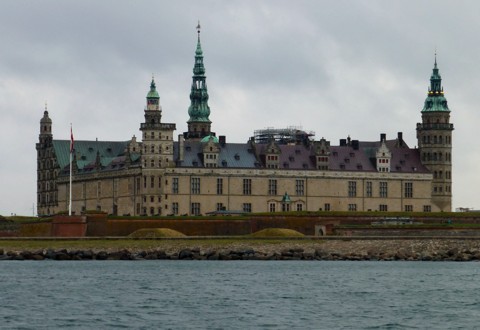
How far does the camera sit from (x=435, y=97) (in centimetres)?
17038

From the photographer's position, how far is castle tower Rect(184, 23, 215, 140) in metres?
175

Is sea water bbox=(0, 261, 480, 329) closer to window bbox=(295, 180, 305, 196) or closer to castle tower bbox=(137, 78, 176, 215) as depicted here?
castle tower bbox=(137, 78, 176, 215)

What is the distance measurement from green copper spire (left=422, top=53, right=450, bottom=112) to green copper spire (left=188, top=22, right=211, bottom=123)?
2495 centimetres

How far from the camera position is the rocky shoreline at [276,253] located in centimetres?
10844

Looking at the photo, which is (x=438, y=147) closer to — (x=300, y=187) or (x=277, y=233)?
(x=300, y=187)

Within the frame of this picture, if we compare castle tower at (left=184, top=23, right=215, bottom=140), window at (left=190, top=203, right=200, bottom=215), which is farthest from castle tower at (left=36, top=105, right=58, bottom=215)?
window at (left=190, top=203, right=200, bottom=215)

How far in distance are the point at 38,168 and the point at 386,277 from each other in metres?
99.7

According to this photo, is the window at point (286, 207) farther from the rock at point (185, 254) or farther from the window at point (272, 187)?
the rock at point (185, 254)

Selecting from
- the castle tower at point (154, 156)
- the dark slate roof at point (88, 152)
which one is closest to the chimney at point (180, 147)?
the castle tower at point (154, 156)

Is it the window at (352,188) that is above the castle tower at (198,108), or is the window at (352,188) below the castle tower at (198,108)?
below

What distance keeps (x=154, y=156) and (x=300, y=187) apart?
16635 mm

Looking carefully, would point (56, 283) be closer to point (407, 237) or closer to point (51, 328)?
point (51, 328)

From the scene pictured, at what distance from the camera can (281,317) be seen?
65.6m

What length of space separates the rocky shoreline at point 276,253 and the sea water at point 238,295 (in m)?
4.96
